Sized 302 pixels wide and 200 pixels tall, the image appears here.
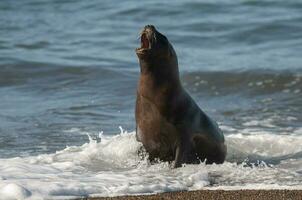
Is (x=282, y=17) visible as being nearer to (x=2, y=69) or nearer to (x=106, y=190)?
(x=2, y=69)

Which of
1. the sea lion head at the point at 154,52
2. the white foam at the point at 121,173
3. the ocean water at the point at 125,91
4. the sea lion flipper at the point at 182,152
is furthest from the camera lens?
the sea lion flipper at the point at 182,152

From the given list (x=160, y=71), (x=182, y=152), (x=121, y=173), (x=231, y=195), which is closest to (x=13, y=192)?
(x=121, y=173)

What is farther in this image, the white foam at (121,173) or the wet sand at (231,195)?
the white foam at (121,173)

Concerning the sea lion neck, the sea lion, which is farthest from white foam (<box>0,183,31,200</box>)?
the sea lion neck

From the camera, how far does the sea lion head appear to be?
7484 mm

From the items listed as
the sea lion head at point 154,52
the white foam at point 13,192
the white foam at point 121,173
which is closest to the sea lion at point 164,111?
the sea lion head at point 154,52

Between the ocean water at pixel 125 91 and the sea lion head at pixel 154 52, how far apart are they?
759 mm

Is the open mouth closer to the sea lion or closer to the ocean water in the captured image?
the sea lion

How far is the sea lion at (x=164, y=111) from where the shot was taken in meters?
7.66

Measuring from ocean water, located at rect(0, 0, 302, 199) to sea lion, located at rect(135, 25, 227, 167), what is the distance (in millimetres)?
166

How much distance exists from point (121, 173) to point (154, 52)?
1.05 metres

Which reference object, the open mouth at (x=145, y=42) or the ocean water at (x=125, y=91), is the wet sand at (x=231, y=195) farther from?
the open mouth at (x=145, y=42)

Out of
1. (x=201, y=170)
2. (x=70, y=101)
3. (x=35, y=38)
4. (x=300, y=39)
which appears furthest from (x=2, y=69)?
(x=201, y=170)

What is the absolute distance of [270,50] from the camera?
50.9 feet
